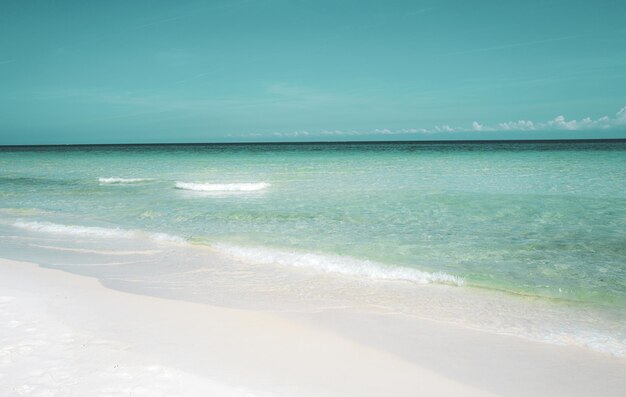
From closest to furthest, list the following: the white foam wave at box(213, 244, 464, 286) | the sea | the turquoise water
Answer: the sea < the white foam wave at box(213, 244, 464, 286) < the turquoise water

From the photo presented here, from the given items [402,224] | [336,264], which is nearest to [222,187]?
[402,224]

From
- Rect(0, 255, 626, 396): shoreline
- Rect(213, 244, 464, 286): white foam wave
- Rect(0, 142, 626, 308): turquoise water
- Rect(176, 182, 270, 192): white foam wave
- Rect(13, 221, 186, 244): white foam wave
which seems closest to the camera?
Rect(0, 255, 626, 396): shoreline

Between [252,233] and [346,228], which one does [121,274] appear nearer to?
[252,233]

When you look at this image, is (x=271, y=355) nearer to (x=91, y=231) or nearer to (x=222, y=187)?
(x=91, y=231)

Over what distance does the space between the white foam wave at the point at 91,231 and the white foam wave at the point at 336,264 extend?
66.1 inches

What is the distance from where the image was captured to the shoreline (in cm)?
338

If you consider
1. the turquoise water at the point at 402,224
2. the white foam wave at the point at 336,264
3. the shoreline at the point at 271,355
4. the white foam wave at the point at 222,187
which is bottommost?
the shoreline at the point at 271,355

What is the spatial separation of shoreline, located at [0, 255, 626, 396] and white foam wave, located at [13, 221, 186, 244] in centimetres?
405

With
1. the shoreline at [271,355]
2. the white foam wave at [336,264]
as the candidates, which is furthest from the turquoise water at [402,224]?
the shoreline at [271,355]

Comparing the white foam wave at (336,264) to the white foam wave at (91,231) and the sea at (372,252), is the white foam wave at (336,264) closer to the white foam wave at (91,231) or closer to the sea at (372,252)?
the sea at (372,252)

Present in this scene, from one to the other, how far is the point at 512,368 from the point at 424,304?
66.0 inches

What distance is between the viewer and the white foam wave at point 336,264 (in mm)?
6414

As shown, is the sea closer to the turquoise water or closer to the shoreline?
the turquoise water

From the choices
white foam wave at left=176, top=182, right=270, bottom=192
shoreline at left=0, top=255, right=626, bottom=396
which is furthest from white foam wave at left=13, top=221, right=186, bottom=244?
white foam wave at left=176, top=182, right=270, bottom=192
